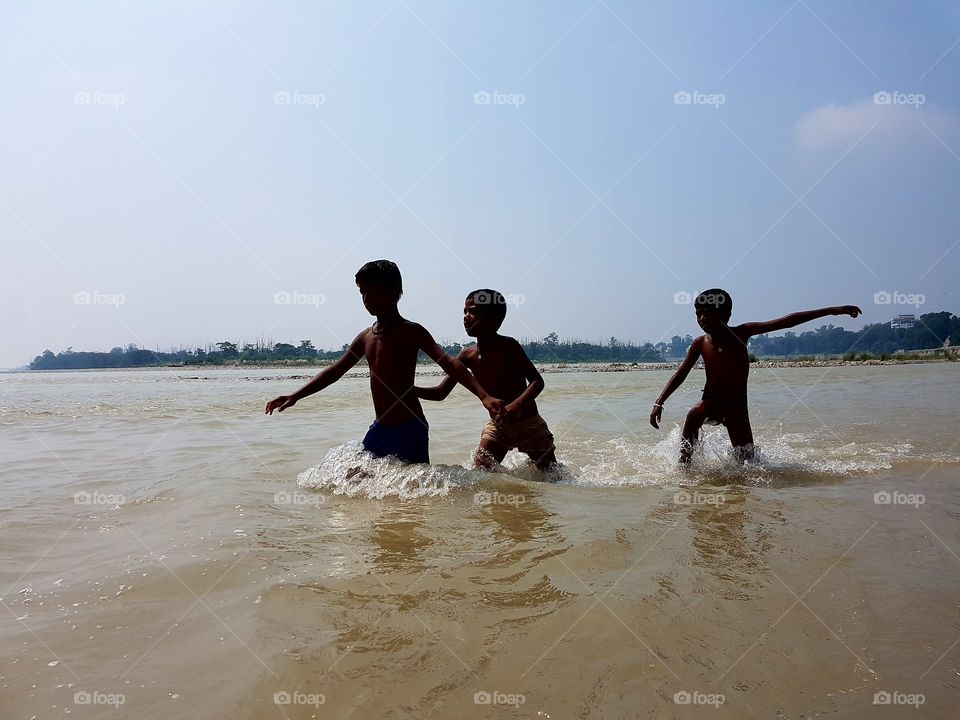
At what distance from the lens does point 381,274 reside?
4543mm

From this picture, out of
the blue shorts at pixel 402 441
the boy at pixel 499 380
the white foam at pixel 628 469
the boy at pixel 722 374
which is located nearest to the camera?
the white foam at pixel 628 469

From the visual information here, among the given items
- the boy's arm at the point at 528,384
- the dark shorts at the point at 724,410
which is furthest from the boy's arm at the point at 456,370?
the dark shorts at the point at 724,410

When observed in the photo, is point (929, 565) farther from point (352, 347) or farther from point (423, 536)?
point (352, 347)

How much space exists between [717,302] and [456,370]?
8.70 feet

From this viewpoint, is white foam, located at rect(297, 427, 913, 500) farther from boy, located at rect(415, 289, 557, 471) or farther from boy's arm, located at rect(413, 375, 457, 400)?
boy's arm, located at rect(413, 375, 457, 400)

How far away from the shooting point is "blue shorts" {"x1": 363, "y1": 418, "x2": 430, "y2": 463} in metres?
4.68

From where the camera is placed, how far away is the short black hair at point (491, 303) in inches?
195

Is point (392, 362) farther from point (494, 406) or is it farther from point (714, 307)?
point (714, 307)

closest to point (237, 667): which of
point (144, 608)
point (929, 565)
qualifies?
point (144, 608)

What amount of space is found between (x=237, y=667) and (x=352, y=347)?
125 inches

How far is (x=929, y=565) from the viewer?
268 centimetres

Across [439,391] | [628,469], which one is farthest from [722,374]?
[439,391]

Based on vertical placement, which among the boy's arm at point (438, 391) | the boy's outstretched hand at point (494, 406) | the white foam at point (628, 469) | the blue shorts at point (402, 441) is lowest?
the white foam at point (628, 469)

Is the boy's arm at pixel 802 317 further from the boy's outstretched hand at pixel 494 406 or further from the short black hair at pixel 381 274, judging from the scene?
the short black hair at pixel 381 274
